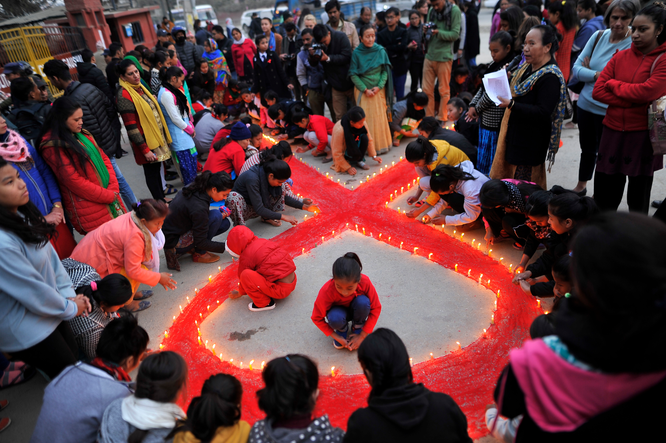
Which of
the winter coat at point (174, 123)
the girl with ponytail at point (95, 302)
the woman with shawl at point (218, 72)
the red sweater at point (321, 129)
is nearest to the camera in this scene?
the girl with ponytail at point (95, 302)

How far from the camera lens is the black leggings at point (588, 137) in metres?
3.84

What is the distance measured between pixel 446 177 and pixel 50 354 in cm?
318

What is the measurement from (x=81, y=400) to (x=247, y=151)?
3440 mm

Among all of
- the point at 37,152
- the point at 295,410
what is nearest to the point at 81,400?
the point at 295,410

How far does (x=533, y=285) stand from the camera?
2871 millimetres

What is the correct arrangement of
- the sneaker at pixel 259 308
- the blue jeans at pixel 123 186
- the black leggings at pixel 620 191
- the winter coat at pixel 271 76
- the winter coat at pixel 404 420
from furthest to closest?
the winter coat at pixel 271 76, the blue jeans at pixel 123 186, the black leggings at pixel 620 191, the sneaker at pixel 259 308, the winter coat at pixel 404 420

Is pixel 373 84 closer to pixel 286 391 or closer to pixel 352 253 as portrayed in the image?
pixel 352 253

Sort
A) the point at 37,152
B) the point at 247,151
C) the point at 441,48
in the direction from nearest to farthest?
the point at 37,152
the point at 247,151
the point at 441,48

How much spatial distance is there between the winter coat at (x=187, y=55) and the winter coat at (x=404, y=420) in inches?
292

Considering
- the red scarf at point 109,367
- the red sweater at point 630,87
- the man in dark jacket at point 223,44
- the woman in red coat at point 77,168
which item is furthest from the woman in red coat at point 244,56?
the red scarf at point 109,367

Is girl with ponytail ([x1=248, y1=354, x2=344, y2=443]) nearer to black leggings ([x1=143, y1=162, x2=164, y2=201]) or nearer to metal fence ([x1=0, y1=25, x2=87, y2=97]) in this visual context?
black leggings ([x1=143, y1=162, x2=164, y2=201])

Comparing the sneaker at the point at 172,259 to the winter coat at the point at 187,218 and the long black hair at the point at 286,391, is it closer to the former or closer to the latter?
the winter coat at the point at 187,218

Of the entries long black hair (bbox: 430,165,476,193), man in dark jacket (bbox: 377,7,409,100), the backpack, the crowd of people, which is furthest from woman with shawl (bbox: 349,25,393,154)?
the backpack

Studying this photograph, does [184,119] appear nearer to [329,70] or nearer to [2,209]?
[329,70]
